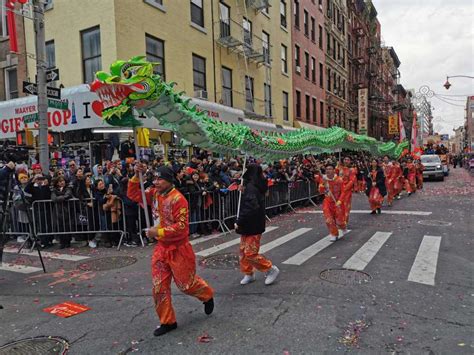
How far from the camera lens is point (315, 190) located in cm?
1578

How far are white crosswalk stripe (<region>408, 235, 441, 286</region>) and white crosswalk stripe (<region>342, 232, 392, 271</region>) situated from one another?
72 centimetres

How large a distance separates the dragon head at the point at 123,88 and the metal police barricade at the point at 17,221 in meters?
4.48

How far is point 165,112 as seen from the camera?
6.98m

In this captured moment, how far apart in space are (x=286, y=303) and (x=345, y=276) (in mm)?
1432

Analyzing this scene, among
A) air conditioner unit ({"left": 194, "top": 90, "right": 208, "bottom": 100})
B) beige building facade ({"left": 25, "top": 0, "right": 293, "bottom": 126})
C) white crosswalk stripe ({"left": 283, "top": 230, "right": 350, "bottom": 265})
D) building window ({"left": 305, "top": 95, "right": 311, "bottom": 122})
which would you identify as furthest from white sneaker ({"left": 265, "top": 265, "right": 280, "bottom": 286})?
building window ({"left": 305, "top": 95, "right": 311, "bottom": 122})

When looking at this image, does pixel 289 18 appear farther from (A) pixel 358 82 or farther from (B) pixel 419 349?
(B) pixel 419 349

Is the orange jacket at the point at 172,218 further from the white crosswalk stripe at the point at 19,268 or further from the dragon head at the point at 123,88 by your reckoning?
the white crosswalk stripe at the point at 19,268

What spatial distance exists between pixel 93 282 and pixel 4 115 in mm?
10746

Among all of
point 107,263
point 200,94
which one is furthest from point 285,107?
point 107,263

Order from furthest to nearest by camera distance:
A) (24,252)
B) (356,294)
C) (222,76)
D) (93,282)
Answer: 1. (222,76)
2. (24,252)
3. (93,282)
4. (356,294)

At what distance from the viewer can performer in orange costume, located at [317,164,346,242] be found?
8.32 m

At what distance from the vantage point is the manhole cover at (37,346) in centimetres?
373

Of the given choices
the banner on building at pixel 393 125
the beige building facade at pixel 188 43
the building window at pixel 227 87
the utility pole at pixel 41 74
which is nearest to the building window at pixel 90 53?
the beige building facade at pixel 188 43

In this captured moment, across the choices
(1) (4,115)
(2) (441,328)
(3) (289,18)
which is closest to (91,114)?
(1) (4,115)
